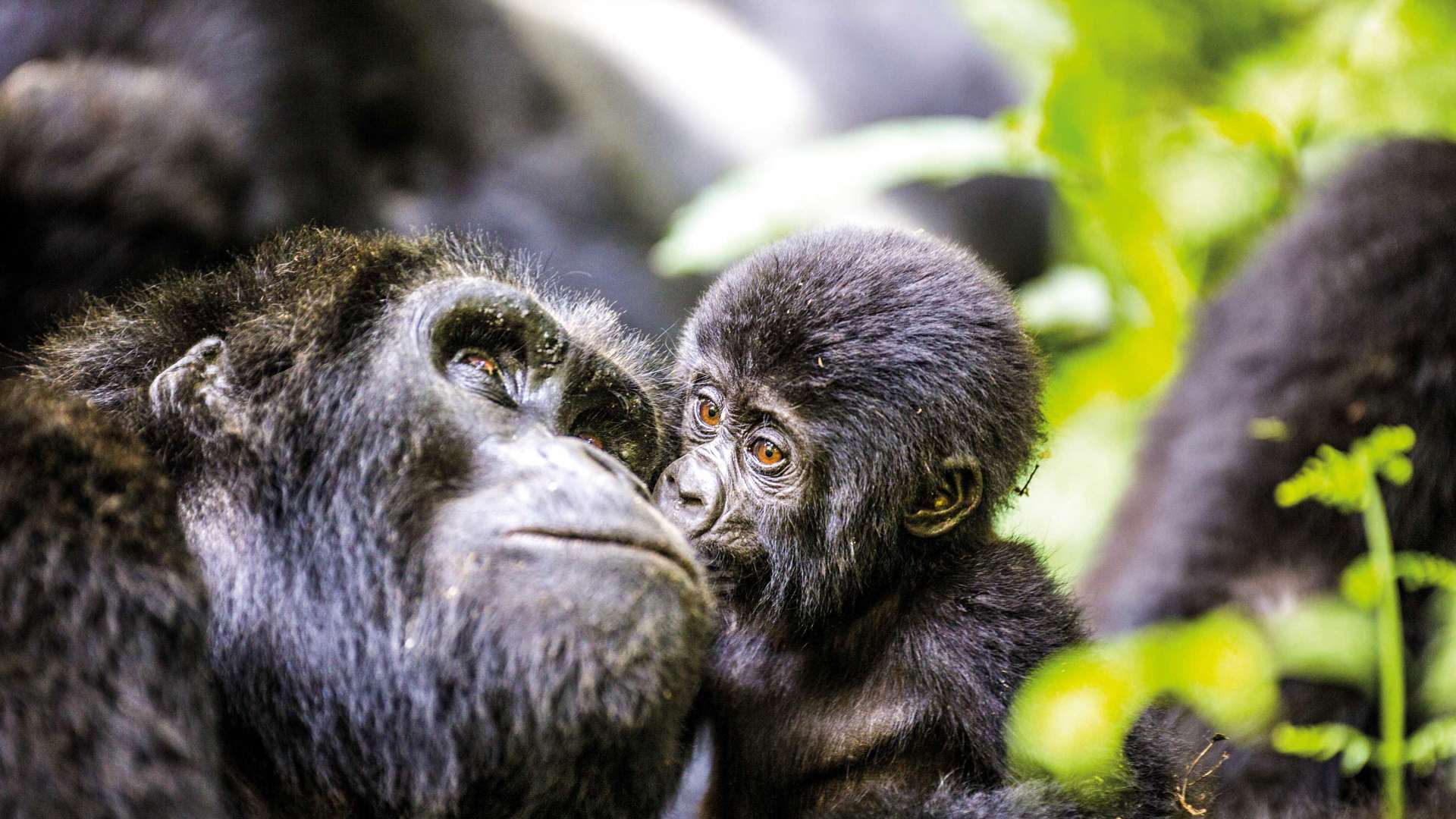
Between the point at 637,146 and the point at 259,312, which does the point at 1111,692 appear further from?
the point at 637,146

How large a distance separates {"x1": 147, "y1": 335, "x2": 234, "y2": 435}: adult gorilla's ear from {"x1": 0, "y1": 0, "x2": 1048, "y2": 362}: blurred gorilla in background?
20.4 inches

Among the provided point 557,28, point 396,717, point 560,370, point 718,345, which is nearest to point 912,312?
point 718,345

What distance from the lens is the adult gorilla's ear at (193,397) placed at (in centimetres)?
162

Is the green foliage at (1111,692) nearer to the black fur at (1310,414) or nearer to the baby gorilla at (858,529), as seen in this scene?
the baby gorilla at (858,529)

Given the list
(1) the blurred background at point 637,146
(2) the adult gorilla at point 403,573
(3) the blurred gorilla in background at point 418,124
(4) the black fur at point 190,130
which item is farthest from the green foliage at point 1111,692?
(4) the black fur at point 190,130

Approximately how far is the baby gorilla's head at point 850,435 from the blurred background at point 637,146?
840mm

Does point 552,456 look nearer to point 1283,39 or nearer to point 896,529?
point 896,529

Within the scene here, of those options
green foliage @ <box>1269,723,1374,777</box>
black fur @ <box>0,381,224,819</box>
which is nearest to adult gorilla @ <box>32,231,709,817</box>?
black fur @ <box>0,381,224,819</box>

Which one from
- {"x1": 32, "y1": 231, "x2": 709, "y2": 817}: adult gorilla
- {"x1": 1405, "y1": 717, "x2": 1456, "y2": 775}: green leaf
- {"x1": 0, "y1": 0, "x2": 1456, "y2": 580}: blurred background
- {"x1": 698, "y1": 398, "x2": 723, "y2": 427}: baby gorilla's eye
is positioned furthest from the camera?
{"x1": 0, "y1": 0, "x2": 1456, "y2": 580}: blurred background

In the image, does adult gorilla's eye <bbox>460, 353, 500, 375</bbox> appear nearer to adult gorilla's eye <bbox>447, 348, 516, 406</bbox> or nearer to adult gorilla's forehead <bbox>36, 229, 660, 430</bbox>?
adult gorilla's eye <bbox>447, 348, 516, 406</bbox>

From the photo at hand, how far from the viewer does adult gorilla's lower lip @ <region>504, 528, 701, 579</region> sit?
155 centimetres

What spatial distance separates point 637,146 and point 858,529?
3137 millimetres

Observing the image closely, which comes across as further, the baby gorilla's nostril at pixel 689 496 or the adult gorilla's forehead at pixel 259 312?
the baby gorilla's nostril at pixel 689 496

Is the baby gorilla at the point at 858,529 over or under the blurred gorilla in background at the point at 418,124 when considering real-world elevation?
under
